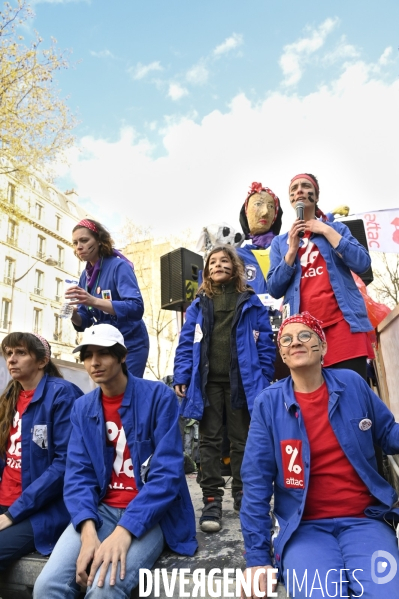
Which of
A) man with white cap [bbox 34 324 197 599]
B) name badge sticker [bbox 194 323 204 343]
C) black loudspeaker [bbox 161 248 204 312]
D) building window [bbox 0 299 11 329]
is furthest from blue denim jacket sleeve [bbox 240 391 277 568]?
building window [bbox 0 299 11 329]

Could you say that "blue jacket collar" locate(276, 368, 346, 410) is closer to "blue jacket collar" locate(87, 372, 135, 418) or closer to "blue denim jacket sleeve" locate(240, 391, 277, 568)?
"blue denim jacket sleeve" locate(240, 391, 277, 568)

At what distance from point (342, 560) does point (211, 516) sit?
1.17m

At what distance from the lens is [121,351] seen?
2717 mm

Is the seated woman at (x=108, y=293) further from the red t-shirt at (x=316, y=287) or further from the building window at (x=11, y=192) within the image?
the building window at (x=11, y=192)

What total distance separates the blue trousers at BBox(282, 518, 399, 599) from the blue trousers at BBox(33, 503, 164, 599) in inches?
26.5

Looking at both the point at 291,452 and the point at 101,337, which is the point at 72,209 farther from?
the point at 291,452

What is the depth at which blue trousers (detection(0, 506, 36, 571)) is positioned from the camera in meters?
2.50

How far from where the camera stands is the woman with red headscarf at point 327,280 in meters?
2.85

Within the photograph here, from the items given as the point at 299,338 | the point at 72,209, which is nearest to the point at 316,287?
the point at 299,338

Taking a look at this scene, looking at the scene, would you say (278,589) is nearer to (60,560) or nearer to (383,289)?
(60,560)

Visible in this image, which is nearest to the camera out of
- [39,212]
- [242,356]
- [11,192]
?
[242,356]

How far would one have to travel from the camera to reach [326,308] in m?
2.95

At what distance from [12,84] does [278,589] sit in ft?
36.0

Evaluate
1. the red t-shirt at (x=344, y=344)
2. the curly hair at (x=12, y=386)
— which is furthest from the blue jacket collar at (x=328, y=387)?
the curly hair at (x=12, y=386)
